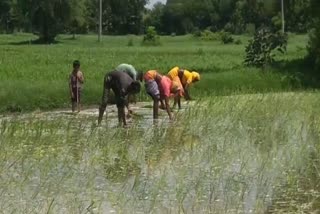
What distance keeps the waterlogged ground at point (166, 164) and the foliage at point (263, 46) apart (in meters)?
11.4

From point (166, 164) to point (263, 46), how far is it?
18.2m

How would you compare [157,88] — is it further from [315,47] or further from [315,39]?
[315,39]

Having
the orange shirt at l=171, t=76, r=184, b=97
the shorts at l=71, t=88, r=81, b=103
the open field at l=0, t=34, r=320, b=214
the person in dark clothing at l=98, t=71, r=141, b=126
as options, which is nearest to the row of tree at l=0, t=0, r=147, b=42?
the open field at l=0, t=34, r=320, b=214

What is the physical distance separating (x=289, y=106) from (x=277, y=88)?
6.95 meters

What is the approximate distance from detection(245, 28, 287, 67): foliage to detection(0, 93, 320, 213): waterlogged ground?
1140cm

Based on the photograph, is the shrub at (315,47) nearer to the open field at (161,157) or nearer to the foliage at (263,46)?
the foliage at (263,46)

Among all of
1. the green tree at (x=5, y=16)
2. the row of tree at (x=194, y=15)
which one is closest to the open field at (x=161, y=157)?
the green tree at (x=5, y=16)

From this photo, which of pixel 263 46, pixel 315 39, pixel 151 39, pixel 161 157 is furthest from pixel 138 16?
pixel 161 157

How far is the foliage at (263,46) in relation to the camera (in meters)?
27.3

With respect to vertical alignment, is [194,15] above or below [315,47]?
below

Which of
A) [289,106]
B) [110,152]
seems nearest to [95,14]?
[289,106]

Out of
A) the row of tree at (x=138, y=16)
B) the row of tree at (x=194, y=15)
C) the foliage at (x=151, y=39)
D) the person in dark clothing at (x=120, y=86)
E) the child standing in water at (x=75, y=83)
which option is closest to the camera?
the person in dark clothing at (x=120, y=86)

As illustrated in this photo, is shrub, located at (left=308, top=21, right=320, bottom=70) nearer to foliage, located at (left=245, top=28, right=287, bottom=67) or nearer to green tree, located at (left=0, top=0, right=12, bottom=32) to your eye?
foliage, located at (left=245, top=28, right=287, bottom=67)

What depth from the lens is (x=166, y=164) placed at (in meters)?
10.0
